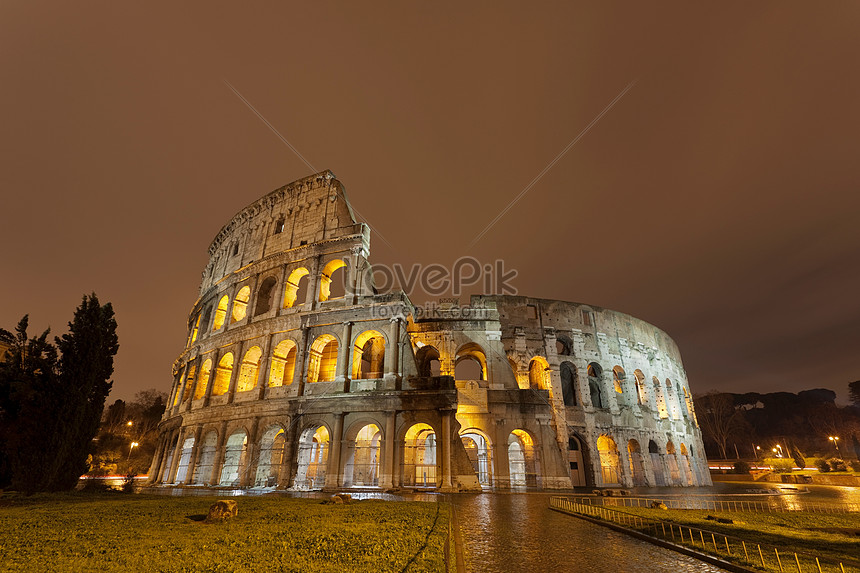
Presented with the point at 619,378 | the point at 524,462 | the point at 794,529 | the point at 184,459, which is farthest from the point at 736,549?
the point at 184,459

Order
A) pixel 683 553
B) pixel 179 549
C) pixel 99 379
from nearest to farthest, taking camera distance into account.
→ pixel 179 549
pixel 683 553
pixel 99 379

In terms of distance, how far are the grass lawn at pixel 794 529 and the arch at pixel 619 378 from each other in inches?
717

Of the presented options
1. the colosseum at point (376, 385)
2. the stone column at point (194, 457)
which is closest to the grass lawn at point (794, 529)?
the colosseum at point (376, 385)

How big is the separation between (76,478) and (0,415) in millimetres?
3906

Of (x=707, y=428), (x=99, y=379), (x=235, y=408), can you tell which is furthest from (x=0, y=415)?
(x=707, y=428)

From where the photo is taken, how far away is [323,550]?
623 cm

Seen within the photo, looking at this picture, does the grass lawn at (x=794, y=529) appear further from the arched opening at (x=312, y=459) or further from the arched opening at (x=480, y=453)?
the arched opening at (x=312, y=459)

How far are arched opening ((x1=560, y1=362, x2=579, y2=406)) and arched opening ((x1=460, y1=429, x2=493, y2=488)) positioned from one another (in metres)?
8.21

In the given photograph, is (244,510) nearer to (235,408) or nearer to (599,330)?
(235,408)

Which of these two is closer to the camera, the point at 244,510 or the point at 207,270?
the point at 244,510

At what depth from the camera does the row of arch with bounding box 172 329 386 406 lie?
2414 centimetres

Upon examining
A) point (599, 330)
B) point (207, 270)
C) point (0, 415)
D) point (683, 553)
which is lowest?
point (683, 553)

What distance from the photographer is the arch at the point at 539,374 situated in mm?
28750

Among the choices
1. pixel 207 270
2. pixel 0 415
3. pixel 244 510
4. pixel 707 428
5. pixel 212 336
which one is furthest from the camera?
pixel 707 428
